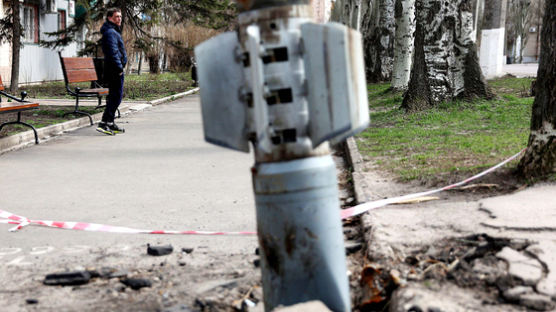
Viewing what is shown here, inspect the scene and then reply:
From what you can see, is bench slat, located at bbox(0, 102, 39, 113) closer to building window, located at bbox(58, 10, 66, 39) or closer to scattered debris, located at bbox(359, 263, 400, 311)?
scattered debris, located at bbox(359, 263, 400, 311)

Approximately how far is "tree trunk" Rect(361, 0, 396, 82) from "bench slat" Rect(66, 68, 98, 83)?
1333cm

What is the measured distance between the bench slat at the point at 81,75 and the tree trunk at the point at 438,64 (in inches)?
270

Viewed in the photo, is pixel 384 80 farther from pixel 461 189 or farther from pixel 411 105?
pixel 461 189

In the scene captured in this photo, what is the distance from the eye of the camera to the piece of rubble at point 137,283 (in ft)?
13.4

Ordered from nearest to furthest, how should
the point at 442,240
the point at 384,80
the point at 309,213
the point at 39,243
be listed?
the point at 309,213 < the point at 442,240 < the point at 39,243 < the point at 384,80

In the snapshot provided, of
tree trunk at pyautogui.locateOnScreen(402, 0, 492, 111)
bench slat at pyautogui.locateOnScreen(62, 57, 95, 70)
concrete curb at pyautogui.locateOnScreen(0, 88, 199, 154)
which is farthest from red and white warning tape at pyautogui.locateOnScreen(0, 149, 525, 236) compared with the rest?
bench slat at pyautogui.locateOnScreen(62, 57, 95, 70)

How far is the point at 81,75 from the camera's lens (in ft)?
52.0

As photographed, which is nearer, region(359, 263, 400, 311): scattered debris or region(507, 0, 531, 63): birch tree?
region(359, 263, 400, 311): scattered debris

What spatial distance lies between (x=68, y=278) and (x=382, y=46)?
24.1 metres

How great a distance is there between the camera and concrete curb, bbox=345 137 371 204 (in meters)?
6.27

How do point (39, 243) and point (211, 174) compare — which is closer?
point (39, 243)

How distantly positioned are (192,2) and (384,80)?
319 inches

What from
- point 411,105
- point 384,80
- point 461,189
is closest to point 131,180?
point 461,189

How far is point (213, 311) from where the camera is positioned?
361cm
